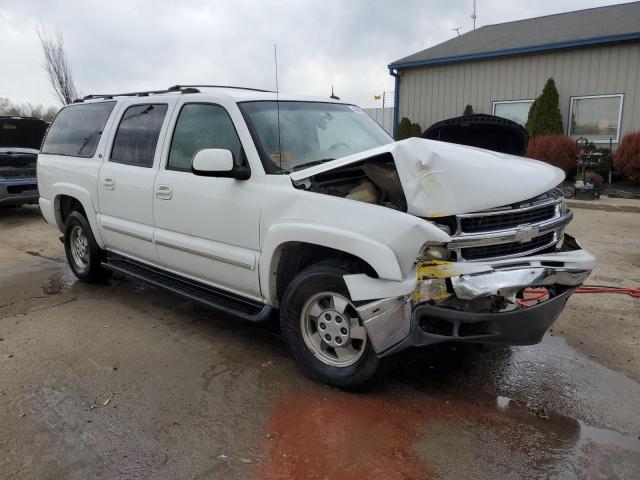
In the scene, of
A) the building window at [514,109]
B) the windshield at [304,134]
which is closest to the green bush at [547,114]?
the building window at [514,109]

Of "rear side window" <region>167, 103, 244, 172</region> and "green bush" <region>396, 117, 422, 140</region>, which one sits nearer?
"rear side window" <region>167, 103, 244, 172</region>

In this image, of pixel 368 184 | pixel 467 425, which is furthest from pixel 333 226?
pixel 467 425

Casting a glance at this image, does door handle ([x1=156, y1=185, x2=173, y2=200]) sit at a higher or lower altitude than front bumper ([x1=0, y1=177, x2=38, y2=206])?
higher

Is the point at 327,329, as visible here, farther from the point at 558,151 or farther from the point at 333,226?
the point at 558,151

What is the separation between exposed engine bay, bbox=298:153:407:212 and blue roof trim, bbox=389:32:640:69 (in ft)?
41.7

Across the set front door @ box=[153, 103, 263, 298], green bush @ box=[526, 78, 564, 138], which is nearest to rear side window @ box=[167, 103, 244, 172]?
front door @ box=[153, 103, 263, 298]

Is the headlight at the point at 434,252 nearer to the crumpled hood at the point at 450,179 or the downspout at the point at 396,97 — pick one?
the crumpled hood at the point at 450,179

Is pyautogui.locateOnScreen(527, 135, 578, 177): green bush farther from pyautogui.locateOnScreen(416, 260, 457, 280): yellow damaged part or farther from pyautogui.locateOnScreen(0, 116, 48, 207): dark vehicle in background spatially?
pyautogui.locateOnScreen(0, 116, 48, 207): dark vehicle in background

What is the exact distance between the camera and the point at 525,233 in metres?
3.00

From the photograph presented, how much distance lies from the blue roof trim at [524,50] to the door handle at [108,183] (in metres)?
13.1

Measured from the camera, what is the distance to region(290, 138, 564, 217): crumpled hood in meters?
2.81

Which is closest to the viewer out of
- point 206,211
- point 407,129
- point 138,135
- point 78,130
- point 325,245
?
point 325,245

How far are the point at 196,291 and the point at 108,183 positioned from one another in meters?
1.58

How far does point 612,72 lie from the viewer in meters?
13.2
